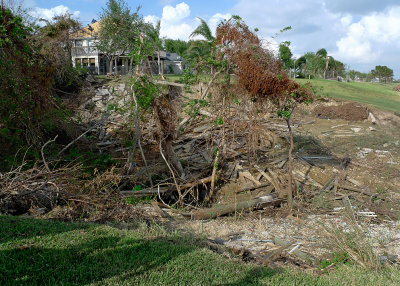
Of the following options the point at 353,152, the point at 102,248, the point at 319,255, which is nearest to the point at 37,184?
the point at 102,248

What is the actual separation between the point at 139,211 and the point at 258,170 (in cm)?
441

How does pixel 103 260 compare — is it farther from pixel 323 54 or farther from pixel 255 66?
pixel 323 54

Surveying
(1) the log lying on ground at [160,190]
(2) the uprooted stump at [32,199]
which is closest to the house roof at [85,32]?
(1) the log lying on ground at [160,190]

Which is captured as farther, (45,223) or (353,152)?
(353,152)

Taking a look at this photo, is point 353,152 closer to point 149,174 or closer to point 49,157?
point 149,174

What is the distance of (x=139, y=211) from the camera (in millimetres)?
7672

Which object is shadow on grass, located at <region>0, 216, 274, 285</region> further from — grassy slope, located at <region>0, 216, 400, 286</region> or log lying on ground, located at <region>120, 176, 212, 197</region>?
log lying on ground, located at <region>120, 176, 212, 197</region>

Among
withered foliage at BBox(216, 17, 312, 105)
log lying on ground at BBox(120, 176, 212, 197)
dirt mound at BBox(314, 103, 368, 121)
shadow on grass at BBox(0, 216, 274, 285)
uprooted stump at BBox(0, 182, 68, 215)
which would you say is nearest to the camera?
shadow on grass at BBox(0, 216, 274, 285)

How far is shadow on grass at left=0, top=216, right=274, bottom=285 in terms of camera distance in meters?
4.44

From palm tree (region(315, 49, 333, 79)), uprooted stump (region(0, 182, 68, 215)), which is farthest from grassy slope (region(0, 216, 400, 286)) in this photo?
palm tree (region(315, 49, 333, 79))

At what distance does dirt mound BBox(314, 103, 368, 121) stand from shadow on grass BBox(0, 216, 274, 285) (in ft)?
49.6

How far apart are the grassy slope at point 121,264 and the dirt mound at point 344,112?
14699 millimetres

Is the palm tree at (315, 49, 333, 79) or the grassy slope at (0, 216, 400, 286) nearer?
the grassy slope at (0, 216, 400, 286)

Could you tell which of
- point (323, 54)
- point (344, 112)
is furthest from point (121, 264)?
point (323, 54)
